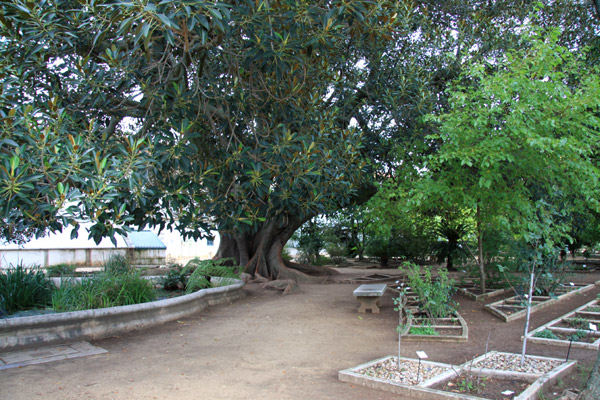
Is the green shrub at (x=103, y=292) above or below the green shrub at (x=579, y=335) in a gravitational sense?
above

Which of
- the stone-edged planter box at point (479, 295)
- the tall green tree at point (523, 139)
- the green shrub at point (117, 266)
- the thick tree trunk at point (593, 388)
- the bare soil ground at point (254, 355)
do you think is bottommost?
the bare soil ground at point (254, 355)

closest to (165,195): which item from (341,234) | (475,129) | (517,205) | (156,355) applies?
(156,355)

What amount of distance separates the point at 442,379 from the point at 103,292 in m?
5.56

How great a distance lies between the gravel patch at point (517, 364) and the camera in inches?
199

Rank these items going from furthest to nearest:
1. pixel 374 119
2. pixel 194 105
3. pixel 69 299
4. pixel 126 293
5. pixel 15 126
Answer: pixel 374 119
pixel 126 293
pixel 69 299
pixel 194 105
pixel 15 126

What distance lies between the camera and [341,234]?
2781cm

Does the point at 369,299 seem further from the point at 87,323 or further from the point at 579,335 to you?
the point at 87,323

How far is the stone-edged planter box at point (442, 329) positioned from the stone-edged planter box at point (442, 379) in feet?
4.52

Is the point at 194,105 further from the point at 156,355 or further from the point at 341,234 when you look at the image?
the point at 341,234

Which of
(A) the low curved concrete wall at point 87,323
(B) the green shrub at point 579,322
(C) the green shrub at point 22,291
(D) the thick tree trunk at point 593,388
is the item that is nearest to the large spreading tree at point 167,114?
(A) the low curved concrete wall at point 87,323

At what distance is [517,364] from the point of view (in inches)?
207

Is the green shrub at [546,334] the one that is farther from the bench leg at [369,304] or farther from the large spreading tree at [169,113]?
the large spreading tree at [169,113]

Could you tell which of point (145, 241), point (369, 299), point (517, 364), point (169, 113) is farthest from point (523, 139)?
point (145, 241)

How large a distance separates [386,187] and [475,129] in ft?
8.43
